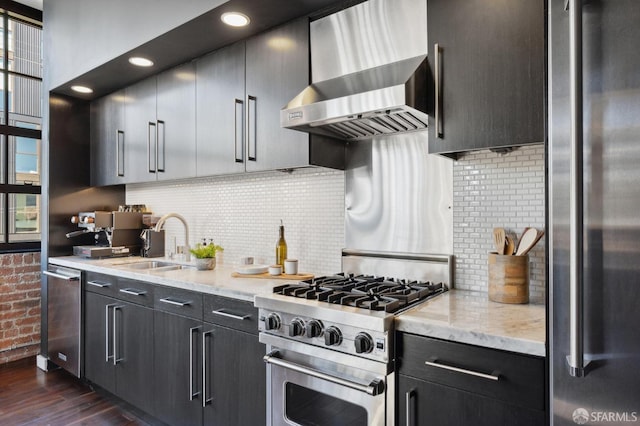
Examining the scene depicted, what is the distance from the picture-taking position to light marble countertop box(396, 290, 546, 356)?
118cm

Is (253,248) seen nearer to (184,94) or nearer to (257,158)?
(257,158)

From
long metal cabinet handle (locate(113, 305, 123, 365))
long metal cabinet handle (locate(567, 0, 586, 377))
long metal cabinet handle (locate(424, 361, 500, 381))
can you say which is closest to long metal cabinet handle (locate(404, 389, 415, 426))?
long metal cabinet handle (locate(424, 361, 500, 381))

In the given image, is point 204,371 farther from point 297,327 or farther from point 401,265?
point 401,265

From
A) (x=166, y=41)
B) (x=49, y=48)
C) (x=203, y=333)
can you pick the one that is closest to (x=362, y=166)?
(x=203, y=333)

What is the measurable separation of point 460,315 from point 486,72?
0.94 meters

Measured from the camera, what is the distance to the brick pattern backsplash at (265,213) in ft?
7.97

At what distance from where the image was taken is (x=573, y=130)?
3.33ft

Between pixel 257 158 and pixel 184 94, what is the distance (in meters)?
0.88

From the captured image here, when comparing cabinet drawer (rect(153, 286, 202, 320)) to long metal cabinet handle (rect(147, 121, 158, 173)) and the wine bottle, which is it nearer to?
the wine bottle

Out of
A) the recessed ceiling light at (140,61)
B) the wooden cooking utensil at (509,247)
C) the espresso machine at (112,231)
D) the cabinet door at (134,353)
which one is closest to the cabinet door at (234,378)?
the cabinet door at (134,353)

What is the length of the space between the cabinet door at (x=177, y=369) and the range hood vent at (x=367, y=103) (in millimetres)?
1216

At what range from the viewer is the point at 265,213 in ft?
8.97

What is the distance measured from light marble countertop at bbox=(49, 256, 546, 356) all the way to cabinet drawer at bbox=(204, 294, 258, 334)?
4 centimetres

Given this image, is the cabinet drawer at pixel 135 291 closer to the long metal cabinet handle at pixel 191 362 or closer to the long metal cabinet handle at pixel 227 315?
the long metal cabinet handle at pixel 191 362
